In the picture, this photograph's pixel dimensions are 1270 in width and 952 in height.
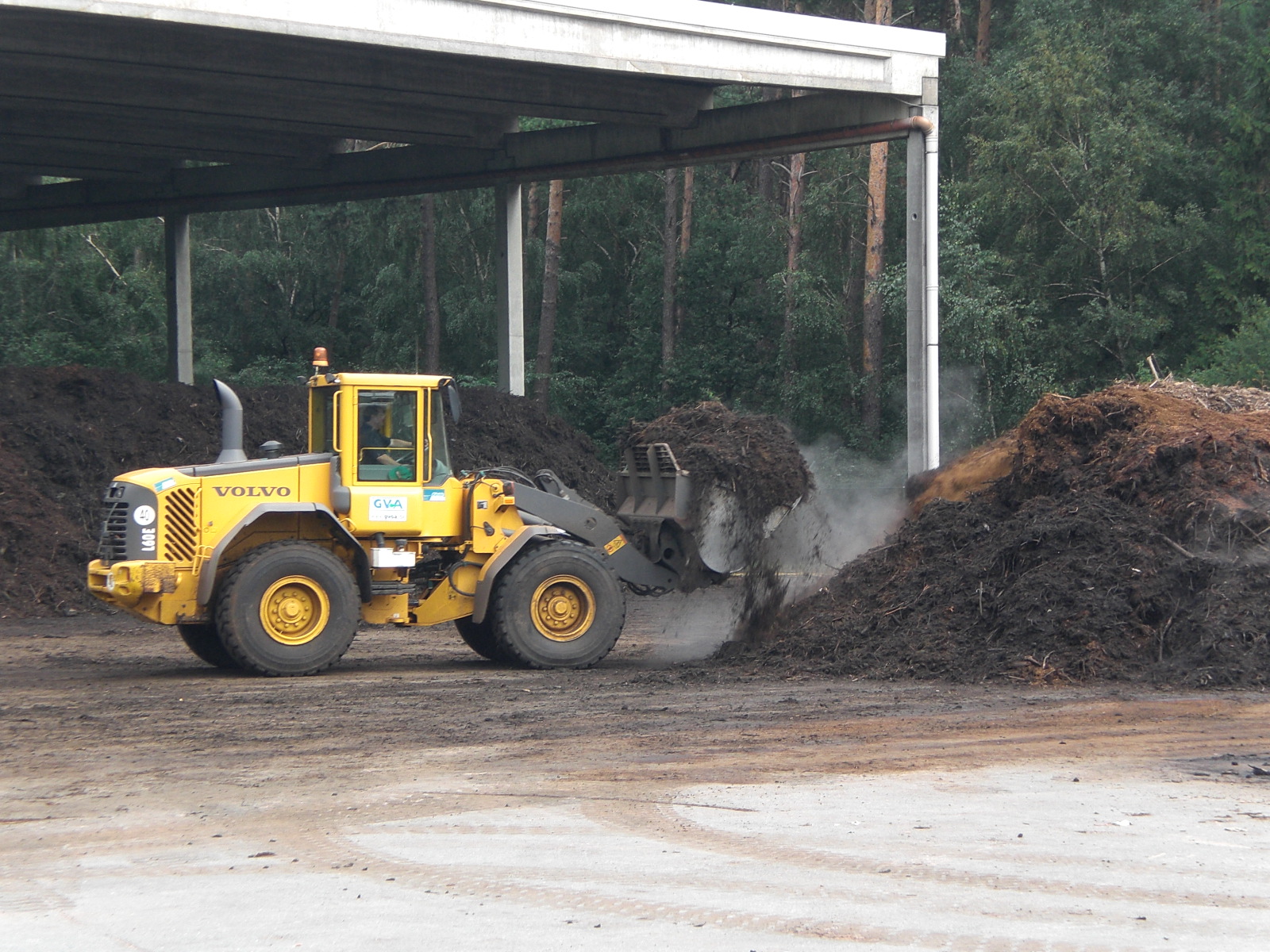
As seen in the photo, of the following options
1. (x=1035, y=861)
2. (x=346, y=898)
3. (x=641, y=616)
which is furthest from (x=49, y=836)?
(x=641, y=616)

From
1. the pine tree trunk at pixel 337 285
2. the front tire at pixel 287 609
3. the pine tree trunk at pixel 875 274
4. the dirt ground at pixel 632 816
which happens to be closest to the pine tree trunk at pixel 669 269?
the pine tree trunk at pixel 875 274

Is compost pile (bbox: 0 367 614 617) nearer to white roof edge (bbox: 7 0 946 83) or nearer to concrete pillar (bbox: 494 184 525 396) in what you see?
concrete pillar (bbox: 494 184 525 396)

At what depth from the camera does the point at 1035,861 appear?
638 centimetres

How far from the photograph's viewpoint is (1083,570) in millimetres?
11523

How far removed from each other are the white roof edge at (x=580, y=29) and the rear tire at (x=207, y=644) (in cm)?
645

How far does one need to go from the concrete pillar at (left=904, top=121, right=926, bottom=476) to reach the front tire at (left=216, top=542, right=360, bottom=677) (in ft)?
28.2

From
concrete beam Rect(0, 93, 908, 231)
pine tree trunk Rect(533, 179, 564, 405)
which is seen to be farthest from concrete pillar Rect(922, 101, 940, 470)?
pine tree trunk Rect(533, 179, 564, 405)

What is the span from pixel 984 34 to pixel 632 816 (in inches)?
1539

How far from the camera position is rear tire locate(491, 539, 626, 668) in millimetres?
12523

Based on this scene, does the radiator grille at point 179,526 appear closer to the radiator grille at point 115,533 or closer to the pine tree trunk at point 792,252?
the radiator grille at point 115,533

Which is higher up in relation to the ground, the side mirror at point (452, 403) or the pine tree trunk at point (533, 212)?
the pine tree trunk at point (533, 212)

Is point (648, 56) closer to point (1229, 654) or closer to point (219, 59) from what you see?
point (219, 59)

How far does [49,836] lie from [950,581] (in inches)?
303

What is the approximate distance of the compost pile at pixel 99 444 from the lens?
18500mm
